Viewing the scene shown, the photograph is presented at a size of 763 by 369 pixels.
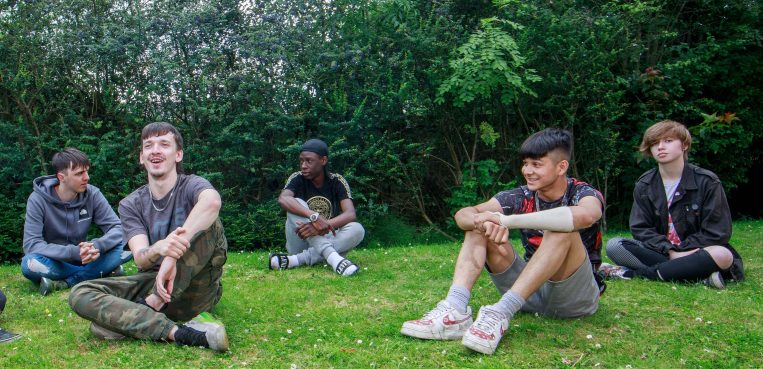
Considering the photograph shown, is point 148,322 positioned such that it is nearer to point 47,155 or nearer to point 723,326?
point 723,326

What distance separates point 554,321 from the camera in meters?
4.44

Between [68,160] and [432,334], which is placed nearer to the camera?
[432,334]

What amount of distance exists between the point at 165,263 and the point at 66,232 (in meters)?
2.84

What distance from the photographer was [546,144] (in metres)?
4.35

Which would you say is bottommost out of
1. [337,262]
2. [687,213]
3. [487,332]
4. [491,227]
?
[337,262]

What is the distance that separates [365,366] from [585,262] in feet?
5.07

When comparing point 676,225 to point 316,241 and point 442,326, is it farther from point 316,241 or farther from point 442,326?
point 316,241

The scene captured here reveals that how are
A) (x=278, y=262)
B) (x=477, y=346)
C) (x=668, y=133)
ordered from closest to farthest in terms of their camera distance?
(x=477, y=346)
(x=668, y=133)
(x=278, y=262)

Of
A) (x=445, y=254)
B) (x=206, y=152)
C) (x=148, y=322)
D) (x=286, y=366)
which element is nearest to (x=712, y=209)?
(x=445, y=254)

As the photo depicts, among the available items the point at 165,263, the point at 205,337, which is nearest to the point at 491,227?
the point at 205,337

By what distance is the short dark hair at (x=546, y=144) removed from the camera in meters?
4.35

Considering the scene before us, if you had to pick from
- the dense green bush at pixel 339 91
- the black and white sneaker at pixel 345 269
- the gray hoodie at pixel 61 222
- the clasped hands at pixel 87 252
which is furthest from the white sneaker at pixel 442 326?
the dense green bush at pixel 339 91

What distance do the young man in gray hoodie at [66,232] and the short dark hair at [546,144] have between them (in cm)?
A: 396

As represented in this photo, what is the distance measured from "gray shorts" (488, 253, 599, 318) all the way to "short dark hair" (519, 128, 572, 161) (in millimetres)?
698
